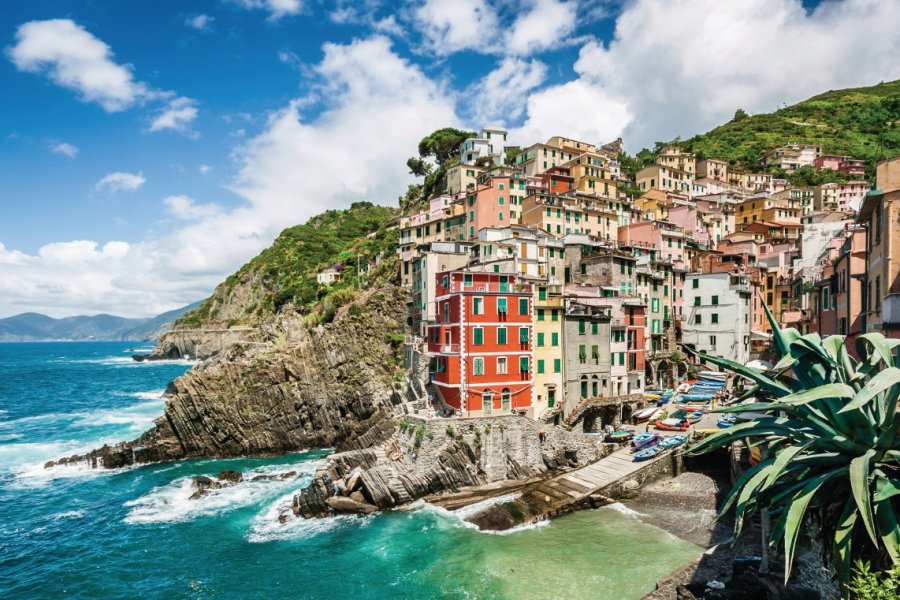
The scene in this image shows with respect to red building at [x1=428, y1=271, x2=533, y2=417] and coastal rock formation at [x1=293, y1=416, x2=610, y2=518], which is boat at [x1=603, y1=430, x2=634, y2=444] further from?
red building at [x1=428, y1=271, x2=533, y2=417]

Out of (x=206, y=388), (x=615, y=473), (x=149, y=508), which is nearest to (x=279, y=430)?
(x=206, y=388)

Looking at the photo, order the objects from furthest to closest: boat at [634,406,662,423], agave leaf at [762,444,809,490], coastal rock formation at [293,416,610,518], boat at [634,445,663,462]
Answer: boat at [634,406,662,423] < boat at [634,445,663,462] < coastal rock formation at [293,416,610,518] < agave leaf at [762,444,809,490]

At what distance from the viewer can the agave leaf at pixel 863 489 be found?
12.0m

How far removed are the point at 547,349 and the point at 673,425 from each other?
1222 cm

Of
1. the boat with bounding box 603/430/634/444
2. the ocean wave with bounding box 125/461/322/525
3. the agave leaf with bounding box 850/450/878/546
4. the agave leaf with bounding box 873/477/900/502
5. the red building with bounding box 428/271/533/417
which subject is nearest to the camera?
the agave leaf with bounding box 850/450/878/546

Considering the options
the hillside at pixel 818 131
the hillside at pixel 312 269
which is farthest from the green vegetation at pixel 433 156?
the hillside at pixel 818 131

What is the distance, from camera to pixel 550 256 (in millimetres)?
58281

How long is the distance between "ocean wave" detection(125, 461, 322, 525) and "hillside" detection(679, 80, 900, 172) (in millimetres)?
133956

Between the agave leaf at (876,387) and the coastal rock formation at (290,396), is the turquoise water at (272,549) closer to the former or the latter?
the coastal rock formation at (290,396)

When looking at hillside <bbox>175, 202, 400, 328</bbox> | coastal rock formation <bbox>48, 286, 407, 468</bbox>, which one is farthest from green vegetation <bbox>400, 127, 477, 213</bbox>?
coastal rock formation <bbox>48, 286, 407, 468</bbox>

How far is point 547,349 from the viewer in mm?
45406

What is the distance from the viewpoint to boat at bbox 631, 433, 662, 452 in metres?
40.2

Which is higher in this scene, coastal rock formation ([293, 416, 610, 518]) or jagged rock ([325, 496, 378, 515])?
coastal rock formation ([293, 416, 610, 518])

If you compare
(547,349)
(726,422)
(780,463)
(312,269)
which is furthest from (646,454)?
(312,269)
